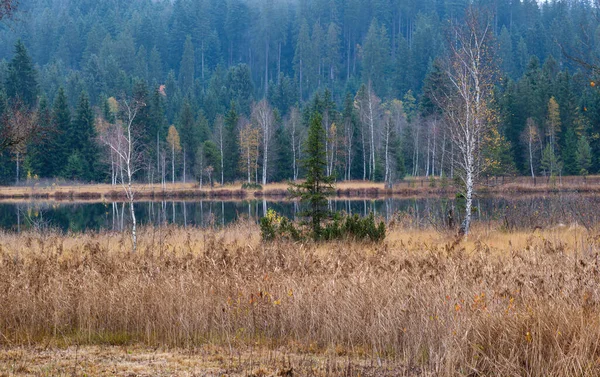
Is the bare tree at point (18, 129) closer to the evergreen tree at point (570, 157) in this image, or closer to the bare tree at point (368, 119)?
the bare tree at point (368, 119)

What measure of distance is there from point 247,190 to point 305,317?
50304 mm

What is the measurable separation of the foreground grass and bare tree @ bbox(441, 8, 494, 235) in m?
7.77

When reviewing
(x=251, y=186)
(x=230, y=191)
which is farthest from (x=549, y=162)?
(x=230, y=191)

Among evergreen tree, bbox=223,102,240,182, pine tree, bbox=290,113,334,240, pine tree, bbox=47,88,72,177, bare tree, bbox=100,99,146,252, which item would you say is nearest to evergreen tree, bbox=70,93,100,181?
pine tree, bbox=47,88,72,177

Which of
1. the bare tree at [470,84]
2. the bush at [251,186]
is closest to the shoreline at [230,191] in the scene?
the bush at [251,186]

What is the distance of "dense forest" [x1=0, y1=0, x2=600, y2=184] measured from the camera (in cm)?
5759

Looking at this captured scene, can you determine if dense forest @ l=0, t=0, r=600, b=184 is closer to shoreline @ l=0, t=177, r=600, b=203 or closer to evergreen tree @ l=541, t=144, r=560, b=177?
evergreen tree @ l=541, t=144, r=560, b=177

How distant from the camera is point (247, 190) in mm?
57094

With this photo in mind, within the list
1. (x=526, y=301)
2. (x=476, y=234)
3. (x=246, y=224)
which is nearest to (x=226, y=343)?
(x=526, y=301)

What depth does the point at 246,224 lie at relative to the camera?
21.5 meters

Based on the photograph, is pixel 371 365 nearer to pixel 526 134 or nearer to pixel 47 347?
pixel 47 347

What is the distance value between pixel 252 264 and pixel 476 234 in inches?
344

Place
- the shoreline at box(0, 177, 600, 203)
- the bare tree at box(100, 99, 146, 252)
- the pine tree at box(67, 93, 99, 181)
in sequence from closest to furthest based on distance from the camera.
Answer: the bare tree at box(100, 99, 146, 252)
the shoreline at box(0, 177, 600, 203)
the pine tree at box(67, 93, 99, 181)

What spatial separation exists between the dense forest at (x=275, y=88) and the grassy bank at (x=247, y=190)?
2.07m
